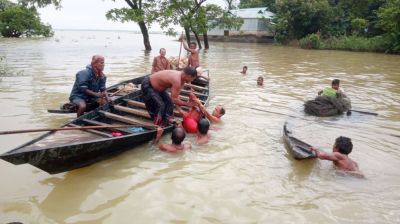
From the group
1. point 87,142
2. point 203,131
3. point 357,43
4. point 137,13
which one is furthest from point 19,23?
point 87,142

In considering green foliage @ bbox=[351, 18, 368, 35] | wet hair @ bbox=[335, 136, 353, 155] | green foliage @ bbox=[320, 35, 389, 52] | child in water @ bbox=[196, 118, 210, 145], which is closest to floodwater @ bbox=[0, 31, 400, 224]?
child in water @ bbox=[196, 118, 210, 145]

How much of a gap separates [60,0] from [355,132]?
22584 millimetres

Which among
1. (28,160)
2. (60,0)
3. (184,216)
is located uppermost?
(60,0)

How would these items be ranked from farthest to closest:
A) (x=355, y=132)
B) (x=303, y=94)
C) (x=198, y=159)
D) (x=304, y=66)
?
(x=304, y=66)
(x=303, y=94)
(x=355, y=132)
(x=198, y=159)

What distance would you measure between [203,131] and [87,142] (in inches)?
88.4

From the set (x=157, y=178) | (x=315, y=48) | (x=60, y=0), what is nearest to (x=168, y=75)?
(x=157, y=178)

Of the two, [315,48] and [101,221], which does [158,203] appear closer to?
[101,221]

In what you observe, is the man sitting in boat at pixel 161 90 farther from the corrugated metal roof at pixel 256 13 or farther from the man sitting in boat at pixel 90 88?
the corrugated metal roof at pixel 256 13

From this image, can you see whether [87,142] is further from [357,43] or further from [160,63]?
[357,43]

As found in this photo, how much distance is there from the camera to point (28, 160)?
14.1ft

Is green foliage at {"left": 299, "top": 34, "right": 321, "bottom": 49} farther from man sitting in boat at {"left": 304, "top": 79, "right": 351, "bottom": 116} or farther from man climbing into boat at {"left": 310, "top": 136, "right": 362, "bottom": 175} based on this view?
man climbing into boat at {"left": 310, "top": 136, "right": 362, "bottom": 175}

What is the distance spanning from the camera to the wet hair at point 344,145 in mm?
5344

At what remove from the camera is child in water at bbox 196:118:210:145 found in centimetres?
653

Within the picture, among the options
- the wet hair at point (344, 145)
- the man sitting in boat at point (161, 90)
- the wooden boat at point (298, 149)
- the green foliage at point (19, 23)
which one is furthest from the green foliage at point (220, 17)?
the wet hair at point (344, 145)
